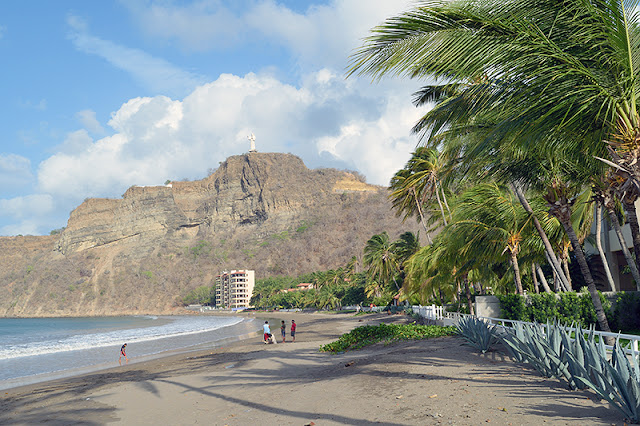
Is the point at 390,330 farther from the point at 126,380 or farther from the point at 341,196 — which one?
the point at 341,196

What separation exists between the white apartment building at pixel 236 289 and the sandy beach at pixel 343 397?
5071 inches

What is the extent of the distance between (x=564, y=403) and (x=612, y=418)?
0.81 metres

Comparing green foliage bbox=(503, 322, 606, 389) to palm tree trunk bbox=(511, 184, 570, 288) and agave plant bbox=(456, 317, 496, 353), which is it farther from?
palm tree trunk bbox=(511, 184, 570, 288)

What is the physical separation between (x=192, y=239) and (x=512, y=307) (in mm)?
182352

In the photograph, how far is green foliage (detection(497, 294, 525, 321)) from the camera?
639 inches

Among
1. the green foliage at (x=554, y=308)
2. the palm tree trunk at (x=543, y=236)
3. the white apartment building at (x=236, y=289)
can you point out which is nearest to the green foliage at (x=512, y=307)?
the green foliage at (x=554, y=308)

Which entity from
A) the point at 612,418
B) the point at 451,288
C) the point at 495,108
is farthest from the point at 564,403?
the point at 451,288

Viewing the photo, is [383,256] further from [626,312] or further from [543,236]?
[543,236]

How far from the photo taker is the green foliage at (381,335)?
1641 cm

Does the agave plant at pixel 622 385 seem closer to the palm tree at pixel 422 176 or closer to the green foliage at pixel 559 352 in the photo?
the green foliage at pixel 559 352

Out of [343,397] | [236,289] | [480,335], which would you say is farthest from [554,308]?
[236,289]

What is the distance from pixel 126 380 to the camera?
52.9ft

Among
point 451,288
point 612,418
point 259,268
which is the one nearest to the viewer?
point 612,418

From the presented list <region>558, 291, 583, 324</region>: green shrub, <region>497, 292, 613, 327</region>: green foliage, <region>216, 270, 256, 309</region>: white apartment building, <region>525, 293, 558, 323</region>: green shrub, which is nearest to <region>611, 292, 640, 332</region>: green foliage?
<region>497, 292, 613, 327</region>: green foliage
